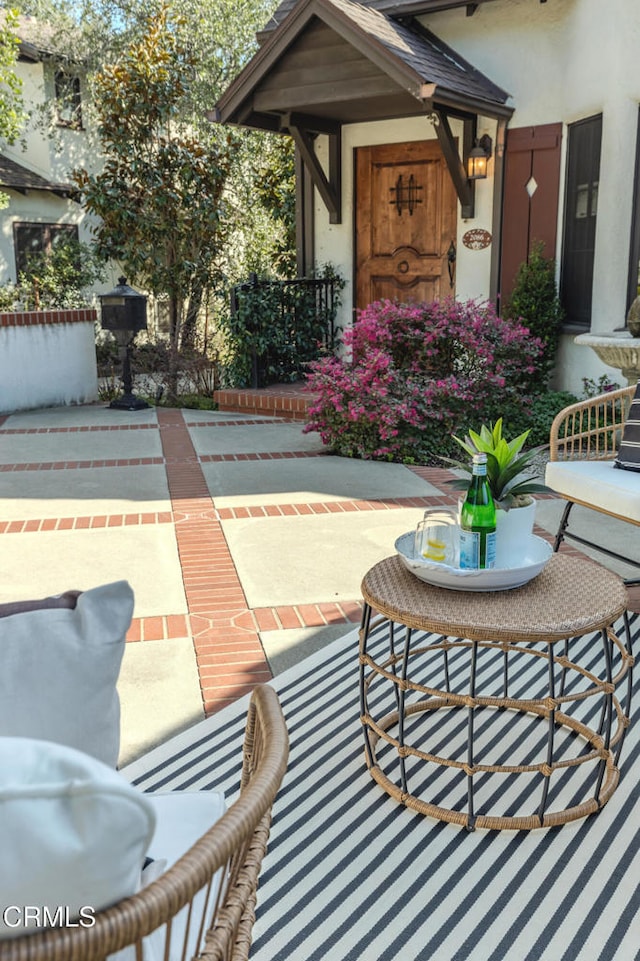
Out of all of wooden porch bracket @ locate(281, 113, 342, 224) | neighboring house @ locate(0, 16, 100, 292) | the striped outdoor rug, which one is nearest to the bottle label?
the striped outdoor rug

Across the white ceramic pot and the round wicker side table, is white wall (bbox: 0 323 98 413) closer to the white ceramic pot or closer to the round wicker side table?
the round wicker side table

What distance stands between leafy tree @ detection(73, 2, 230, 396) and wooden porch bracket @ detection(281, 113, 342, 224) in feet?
4.19

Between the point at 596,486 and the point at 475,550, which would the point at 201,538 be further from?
the point at 475,550

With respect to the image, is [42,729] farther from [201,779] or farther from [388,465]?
[388,465]

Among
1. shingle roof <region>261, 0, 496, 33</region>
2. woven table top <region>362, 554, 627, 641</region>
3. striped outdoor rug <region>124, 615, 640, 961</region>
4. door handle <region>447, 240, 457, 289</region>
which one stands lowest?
striped outdoor rug <region>124, 615, 640, 961</region>

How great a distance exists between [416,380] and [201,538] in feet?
8.80

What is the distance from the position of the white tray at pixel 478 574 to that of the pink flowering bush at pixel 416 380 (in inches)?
157

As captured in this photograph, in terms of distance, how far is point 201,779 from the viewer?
248cm

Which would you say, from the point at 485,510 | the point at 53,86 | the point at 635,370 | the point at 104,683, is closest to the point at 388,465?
the point at 635,370

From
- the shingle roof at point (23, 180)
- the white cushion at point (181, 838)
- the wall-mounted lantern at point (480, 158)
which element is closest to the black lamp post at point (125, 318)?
the wall-mounted lantern at point (480, 158)

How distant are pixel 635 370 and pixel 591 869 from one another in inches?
162

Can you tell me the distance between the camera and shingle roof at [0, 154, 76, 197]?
14016mm

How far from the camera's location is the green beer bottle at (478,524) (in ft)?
7.74

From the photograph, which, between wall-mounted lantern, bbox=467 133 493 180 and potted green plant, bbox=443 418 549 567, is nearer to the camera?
potted green plant, bbox=443 418 549 567
